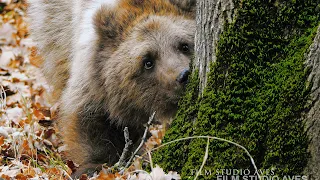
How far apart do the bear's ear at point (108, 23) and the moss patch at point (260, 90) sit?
77.3 inches

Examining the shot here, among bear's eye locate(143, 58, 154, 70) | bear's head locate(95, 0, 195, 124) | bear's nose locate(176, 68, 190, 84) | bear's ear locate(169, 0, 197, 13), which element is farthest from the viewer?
bear's ear locate(169, 0, 197, 13)

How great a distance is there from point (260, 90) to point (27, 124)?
3.32m

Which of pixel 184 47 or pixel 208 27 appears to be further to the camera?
pixel 184 47

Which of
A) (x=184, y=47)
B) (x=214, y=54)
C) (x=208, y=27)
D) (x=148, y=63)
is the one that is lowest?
(x=148, y=63)

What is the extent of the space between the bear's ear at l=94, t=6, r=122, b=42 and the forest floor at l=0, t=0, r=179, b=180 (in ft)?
4.40

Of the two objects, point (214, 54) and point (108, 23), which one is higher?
point (214, 54)

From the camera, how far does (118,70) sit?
5500 mm

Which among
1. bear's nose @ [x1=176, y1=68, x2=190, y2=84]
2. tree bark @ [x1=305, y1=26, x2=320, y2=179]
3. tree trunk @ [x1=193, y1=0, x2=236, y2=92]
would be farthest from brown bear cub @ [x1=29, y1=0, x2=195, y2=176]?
tree bark @ [x1=305, y1=26, x2=320, y2=179]

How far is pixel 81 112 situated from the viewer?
233 inches

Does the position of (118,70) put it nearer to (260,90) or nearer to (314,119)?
(260,90)

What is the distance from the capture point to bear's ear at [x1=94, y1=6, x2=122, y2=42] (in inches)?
221

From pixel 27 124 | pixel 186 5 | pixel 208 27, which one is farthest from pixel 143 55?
pixel 27 124

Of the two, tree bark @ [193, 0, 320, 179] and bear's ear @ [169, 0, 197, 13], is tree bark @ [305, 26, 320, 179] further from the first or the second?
bear's ear @ [169, 0, 197, 13]

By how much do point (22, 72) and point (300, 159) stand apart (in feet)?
20.2
